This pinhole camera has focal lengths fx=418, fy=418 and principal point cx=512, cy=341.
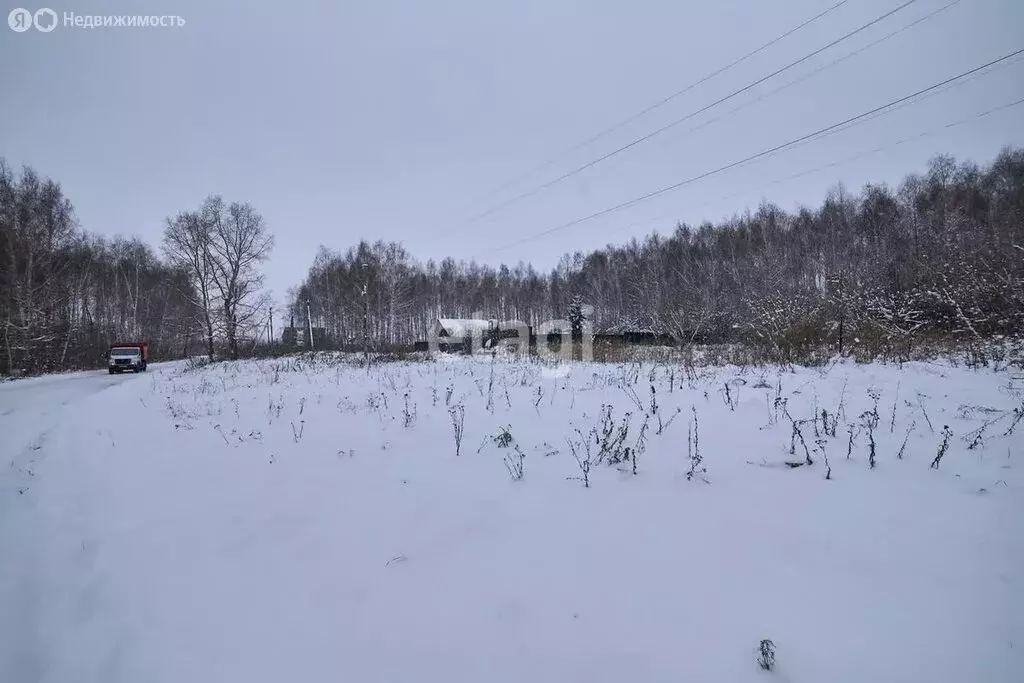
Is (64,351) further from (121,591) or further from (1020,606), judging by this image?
(1020,606)

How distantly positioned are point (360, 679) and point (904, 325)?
56.9 ft

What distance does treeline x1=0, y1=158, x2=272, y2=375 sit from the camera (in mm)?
19125

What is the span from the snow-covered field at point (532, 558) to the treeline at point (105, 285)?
22.6 metres

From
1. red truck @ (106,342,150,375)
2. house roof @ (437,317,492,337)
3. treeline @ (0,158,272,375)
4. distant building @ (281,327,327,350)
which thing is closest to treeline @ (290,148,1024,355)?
distant building @ (281,327,327,350)

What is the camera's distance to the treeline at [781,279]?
1213cm

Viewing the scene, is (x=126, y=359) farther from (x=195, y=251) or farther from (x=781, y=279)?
(x=781, y=279)

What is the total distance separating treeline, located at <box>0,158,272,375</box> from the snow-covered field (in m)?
22.6

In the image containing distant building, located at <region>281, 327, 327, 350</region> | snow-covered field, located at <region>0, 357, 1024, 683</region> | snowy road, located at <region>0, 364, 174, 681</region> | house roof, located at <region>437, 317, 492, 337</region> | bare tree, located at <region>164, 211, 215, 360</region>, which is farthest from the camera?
distant building, located at <region>281, 327, 327, 350</region>

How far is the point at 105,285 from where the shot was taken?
36.4m

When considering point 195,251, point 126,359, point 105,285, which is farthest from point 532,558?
point 105,285

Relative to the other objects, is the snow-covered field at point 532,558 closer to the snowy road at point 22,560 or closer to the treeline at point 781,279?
the snowy road at point 22,560

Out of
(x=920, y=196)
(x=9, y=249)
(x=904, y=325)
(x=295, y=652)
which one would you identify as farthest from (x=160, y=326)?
(x=920, y=196)

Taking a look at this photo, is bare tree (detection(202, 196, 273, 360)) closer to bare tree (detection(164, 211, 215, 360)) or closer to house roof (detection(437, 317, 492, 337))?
bare tree (detection(164, 211, 215, 360))

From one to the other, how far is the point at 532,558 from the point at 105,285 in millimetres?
49651
